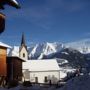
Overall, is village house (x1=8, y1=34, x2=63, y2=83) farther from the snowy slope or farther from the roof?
the snowy slope

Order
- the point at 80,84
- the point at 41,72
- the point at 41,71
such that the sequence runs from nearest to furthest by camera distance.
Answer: the point at 80,84 → the point at 41,71 → the point at 41,72

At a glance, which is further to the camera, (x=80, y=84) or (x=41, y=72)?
(x=41, y=72)

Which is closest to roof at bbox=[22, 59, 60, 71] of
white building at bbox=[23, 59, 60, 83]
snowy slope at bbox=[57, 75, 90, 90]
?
white building at bbox=[23, 59, 60, 83]

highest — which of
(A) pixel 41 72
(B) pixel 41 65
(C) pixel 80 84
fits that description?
(B) pixel 41 65

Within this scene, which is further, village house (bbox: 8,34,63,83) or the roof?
the roof

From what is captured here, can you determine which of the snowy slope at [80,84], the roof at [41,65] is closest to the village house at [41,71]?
the roof at [41,65]

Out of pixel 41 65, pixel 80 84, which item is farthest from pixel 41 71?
pixel 80 84

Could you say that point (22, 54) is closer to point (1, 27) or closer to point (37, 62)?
point (37, 62)

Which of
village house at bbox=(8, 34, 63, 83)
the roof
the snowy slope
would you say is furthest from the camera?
the roof

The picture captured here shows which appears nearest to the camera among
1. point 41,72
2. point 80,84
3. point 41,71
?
point 80,84

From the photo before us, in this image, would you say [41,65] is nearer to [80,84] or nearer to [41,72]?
[41,72]

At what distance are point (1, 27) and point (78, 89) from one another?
526cm

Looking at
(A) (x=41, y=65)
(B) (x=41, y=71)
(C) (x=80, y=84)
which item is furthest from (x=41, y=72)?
(C) (x=80, y=84)

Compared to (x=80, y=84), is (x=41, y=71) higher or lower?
higher
